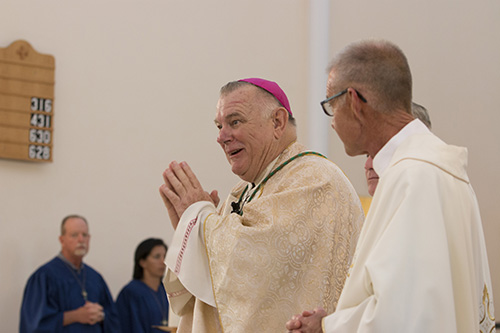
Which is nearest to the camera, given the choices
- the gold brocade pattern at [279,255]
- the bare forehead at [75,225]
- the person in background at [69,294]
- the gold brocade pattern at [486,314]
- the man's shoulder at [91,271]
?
the gold brocade pattern at [486,314]

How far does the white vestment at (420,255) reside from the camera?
2.41m

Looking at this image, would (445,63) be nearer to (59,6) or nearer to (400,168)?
(59,6)

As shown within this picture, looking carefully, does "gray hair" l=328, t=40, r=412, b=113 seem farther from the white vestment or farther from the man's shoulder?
the man's shoulder

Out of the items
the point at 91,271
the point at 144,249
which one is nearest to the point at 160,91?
the point at 144,249

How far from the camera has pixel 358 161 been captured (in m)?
10.8

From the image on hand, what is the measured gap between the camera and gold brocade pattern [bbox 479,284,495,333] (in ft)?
8.79

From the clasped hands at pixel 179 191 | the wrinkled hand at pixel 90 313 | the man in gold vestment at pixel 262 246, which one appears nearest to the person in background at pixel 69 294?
the wrinkled hand at pixel 90 313

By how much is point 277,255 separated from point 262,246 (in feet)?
0.25

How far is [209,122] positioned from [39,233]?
8.20 feet

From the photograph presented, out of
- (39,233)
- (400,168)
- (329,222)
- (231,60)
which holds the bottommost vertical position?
(39,233)

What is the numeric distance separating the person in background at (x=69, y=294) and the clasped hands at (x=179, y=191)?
209 inches

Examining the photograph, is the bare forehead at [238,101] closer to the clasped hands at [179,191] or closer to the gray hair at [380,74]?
the clasped hands at [179,191]

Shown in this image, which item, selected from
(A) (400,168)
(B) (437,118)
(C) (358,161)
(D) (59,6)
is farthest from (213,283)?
(B) (437,118)

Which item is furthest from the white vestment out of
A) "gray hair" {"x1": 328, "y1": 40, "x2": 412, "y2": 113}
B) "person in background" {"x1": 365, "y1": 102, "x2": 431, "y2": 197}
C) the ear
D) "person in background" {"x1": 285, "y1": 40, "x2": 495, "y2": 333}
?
the ear
